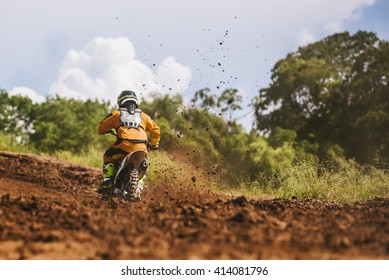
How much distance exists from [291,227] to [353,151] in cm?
2010

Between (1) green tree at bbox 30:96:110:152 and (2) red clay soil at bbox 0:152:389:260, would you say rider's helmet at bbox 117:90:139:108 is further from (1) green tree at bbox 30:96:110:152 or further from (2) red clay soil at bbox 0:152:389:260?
(1) green tree at bbox 30:96:110:152

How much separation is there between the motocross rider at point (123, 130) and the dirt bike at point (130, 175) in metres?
0.08

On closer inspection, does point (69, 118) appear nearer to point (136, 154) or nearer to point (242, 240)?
point (136, 154)

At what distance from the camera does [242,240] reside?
3.06 meters

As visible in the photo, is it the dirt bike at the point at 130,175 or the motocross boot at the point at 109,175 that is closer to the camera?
the dirt bike at the point at 130,175

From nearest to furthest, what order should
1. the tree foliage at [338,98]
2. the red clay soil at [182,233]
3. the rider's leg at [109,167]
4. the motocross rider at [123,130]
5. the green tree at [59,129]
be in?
the red clay soil at [182,233] < the motocross rider at [123,130] < the rider's leg at [109,167] < the tree foliage at [338,98] < the green tree at [59,129]

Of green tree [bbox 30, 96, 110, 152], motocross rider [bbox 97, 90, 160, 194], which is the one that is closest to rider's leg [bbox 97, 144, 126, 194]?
motocross rider [bbox 97, 90, 160, 194]

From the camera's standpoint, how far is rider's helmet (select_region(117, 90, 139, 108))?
6812 mm

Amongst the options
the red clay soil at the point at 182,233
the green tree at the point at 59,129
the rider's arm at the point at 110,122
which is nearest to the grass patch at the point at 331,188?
the rider's arm at the point at 110,122

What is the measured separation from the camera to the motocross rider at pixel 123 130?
21.4 ft

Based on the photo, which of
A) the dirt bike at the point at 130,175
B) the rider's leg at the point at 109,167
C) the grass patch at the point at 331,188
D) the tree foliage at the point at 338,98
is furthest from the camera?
the tree foliage at the point at 338,98

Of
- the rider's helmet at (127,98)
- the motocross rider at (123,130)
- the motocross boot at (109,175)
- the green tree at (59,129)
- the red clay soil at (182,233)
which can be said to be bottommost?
the red clay soil at (182,233)

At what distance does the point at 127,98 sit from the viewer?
6.82m

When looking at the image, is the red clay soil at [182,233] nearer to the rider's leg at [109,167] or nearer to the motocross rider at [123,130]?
the motocross rider at [123,130]
